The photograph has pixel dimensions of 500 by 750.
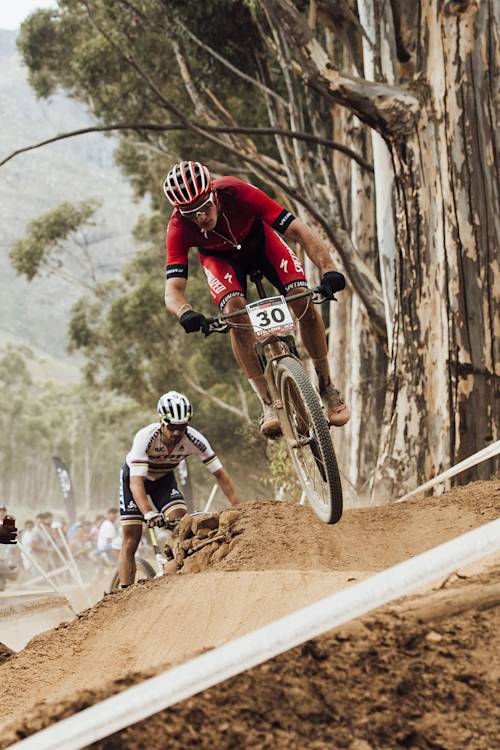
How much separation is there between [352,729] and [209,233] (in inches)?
172

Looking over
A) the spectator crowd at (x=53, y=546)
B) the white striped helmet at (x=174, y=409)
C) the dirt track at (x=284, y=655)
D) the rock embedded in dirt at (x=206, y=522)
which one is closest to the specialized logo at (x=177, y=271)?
the white striped helmet at (x=174, y=409)

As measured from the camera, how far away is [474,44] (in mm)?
10242

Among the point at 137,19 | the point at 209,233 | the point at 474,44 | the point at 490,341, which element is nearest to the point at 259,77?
the point at 137,19

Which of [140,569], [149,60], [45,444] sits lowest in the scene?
[45,444]

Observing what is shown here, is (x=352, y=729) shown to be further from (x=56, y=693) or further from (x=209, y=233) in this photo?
(x=209, y=233)

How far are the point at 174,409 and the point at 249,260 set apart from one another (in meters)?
2.10

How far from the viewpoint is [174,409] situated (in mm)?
8531

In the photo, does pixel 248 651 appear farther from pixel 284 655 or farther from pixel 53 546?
pixel 53 546

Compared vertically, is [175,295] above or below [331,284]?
above

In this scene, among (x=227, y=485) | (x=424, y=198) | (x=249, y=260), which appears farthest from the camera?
(x=424, y=198)

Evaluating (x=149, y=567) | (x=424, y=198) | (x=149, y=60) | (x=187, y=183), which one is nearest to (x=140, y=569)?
(x=149, y=567)

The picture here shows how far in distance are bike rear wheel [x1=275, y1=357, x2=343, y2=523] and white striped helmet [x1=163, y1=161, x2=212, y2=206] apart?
1246 millimetres

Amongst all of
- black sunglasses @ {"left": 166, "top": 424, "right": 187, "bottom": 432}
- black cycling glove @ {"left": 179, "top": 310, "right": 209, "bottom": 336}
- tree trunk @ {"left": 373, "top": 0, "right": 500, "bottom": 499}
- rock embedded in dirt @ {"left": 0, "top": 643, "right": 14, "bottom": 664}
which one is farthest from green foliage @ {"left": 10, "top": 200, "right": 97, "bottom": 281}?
black cycling glove @ {"left": 179, "top": 310, "right": 209, "bottom": 336}

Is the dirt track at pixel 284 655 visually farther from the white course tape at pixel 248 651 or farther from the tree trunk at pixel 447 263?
the tree trunk at pixel 447 263
